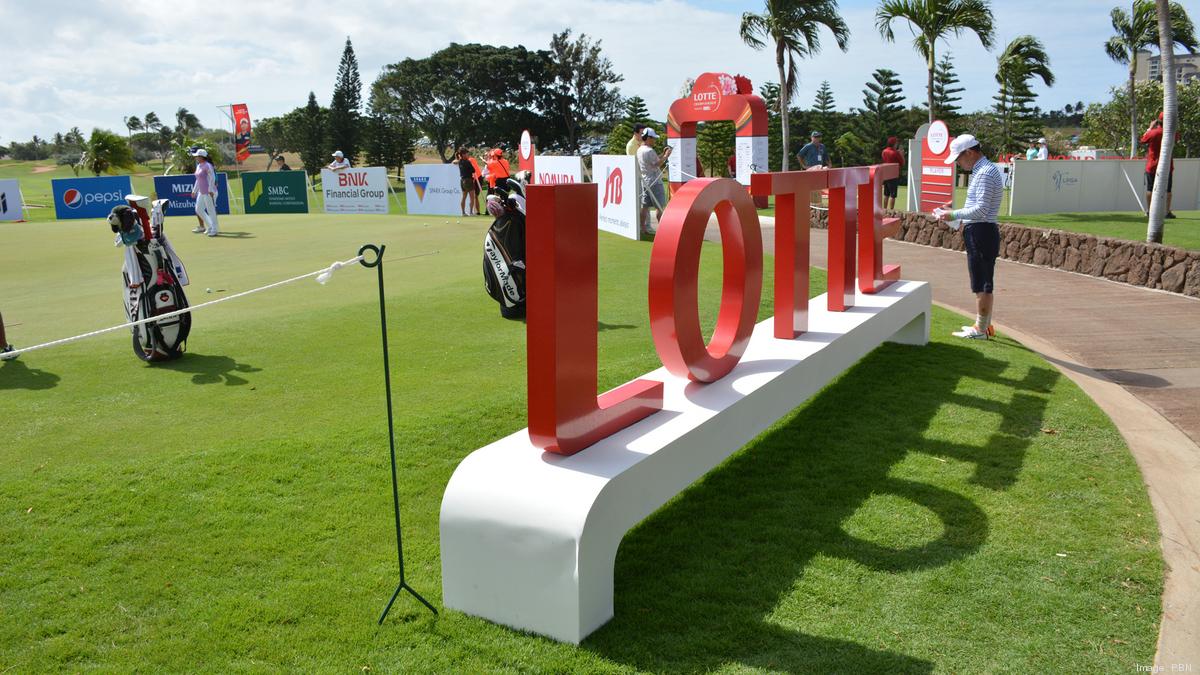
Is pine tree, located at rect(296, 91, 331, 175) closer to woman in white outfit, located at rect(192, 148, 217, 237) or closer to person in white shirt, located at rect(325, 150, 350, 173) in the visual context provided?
person in white shirt, located at rect(325, 150, 350, 173)

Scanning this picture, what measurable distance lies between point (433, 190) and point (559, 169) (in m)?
7.13

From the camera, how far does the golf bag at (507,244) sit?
967 centimetres

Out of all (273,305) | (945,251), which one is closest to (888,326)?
(273,305)

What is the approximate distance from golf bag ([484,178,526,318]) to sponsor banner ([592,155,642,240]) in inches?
248

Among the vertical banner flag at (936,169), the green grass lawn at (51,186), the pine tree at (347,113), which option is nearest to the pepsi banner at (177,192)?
the green grass lawn at (51,186)

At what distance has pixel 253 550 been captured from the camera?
4.56 metres

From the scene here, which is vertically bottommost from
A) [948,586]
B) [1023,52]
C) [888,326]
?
[948,586]

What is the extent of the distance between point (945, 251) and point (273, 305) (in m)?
11.3

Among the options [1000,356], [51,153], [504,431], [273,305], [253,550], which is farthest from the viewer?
[51,153]

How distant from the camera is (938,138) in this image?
19234 millimetres

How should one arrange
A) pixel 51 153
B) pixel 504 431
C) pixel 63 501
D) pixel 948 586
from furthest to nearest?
1. pixel 51 153
2. pixel 504 431
3. pixel 63 501
4. pixel 948 586

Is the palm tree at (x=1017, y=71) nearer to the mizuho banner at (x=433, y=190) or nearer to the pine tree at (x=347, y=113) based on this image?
the mizuho banner at (x=433, y=190)

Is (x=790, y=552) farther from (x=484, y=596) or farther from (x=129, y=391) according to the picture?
(x=129, y=391)

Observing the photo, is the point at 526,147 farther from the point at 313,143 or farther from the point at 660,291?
the point at 313,143
